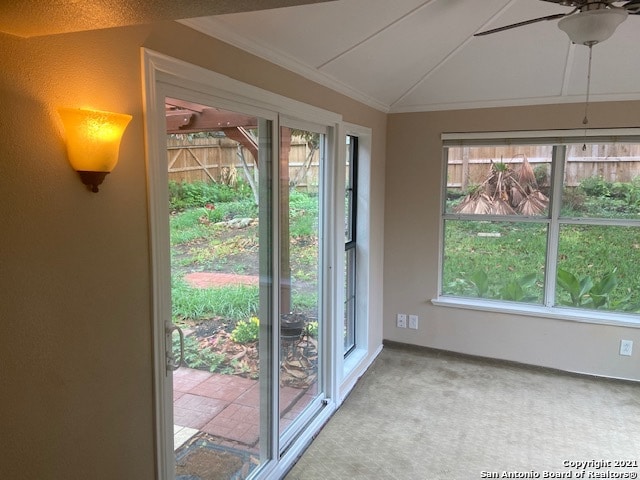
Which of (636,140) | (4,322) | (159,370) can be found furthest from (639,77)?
(4,322)

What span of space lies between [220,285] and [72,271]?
2.86 ft

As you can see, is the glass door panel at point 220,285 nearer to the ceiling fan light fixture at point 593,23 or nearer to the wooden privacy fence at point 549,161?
the ceiling fan light fixture at point 593,23

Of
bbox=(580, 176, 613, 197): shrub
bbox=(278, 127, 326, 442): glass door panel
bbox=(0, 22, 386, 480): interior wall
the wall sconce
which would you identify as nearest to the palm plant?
bbox=(580, 176, 613, 197): shrub

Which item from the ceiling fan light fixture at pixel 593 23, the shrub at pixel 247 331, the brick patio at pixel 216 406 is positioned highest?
the ceiling fan light fixture at pixel 593 23

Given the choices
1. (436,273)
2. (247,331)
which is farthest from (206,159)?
(436,273)

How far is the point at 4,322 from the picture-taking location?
3.57 feet

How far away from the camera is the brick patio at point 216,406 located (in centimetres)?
190

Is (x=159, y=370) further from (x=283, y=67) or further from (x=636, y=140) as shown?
(x=636, y=140)

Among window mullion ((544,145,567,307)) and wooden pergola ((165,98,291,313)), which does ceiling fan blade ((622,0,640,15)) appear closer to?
wooden pergola ((165,98,291,313))

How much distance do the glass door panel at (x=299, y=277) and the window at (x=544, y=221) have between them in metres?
1.51

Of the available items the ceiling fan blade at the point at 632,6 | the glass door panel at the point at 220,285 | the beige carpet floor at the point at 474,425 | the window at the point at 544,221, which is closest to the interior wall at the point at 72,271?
the glass door panel at the point at 220,285

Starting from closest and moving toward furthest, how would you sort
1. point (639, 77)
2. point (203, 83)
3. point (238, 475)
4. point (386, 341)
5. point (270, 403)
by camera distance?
1. point (203, 83)
2. point (238, 475)
3. point (270, 403)
4. point (639, 77)
5. point (386, 341)

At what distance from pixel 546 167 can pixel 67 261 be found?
11.6ft

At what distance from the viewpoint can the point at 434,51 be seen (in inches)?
117
